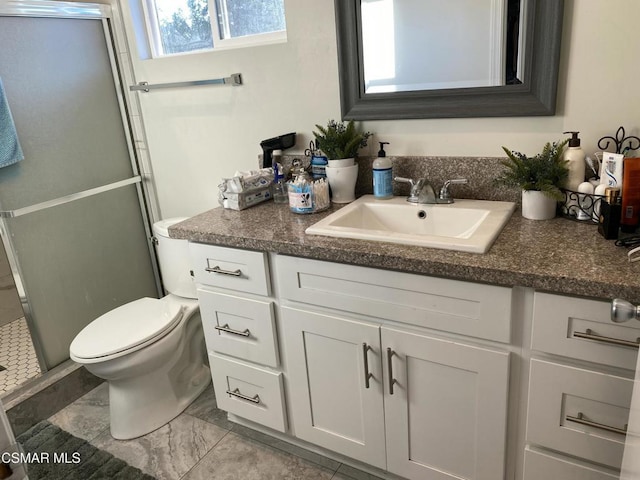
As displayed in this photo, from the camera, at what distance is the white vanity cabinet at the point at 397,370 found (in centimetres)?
130

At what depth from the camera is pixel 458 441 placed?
4.65 ft

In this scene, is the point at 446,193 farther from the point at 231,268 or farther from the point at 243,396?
the point at 243,396

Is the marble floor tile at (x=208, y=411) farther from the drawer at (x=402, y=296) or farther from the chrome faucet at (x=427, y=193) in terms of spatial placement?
the chrome faucet at (x=427, y=193)

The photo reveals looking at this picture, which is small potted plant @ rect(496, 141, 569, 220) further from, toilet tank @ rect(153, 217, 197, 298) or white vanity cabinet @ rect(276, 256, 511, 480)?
toilet tank @ rect(153, 217, 197, 298)

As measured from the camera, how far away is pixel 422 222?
5.49ft

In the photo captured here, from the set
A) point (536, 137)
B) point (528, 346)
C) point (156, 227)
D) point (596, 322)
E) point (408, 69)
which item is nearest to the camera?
point (596, 322)

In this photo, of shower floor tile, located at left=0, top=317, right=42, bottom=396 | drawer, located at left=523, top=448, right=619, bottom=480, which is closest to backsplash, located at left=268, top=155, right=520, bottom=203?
drawer, located at left=523, top=448, right=619, bottom=480

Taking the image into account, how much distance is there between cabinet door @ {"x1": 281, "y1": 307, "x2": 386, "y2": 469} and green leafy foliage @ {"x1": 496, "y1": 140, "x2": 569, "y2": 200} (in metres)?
0.60

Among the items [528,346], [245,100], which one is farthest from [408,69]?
[528,346]

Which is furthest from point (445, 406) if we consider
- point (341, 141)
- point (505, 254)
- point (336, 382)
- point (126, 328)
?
point (126, 328)

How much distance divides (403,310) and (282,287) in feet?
1.31

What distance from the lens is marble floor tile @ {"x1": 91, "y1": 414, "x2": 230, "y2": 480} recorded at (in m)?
1.83

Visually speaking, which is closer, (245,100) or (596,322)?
(596,322)

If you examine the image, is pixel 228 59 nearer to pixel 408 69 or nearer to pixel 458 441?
pixel 408 69
